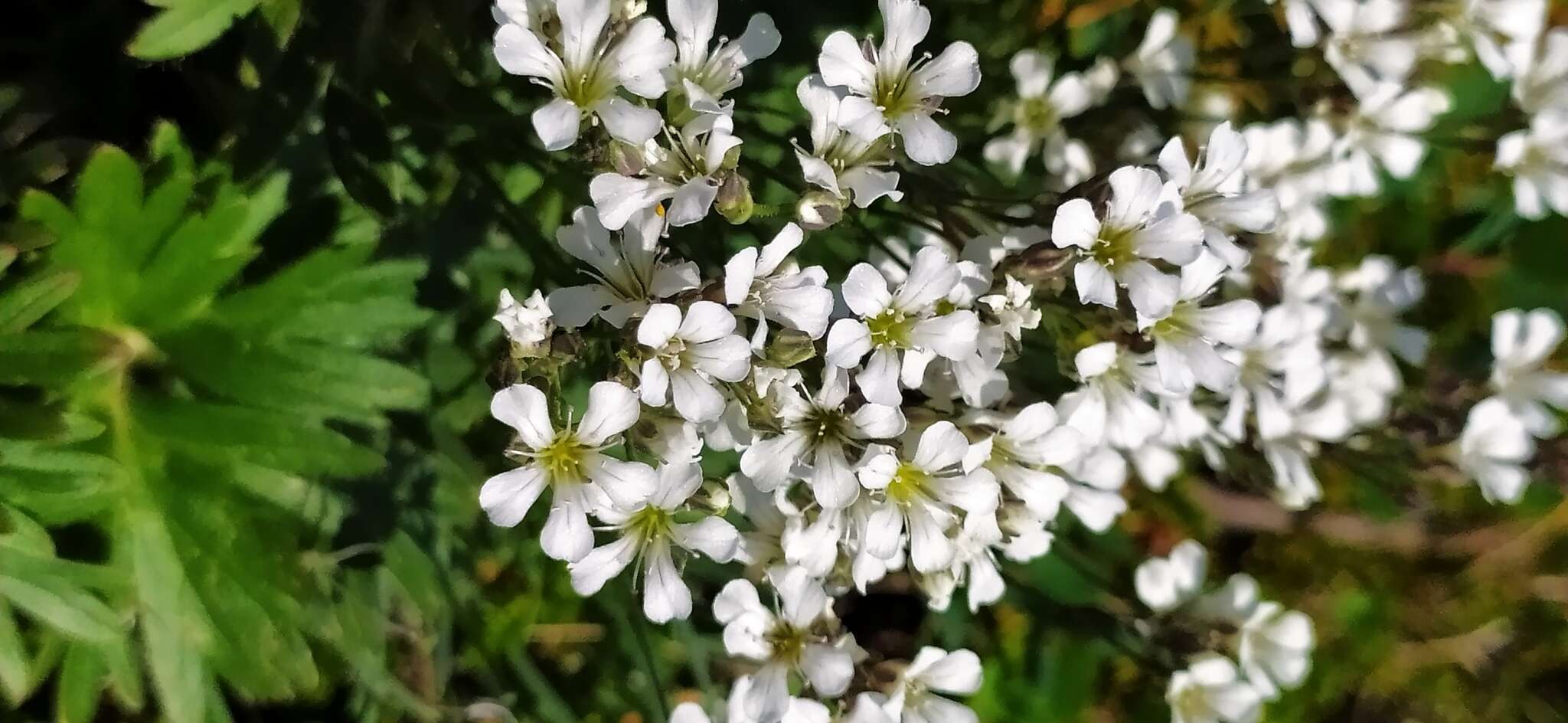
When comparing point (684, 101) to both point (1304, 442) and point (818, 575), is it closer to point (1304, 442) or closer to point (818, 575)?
point (818, 575)

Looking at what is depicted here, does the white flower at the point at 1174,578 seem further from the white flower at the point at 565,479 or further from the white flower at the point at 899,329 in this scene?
the white flower at the point at 565,479

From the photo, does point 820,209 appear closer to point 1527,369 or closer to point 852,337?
point 852,337

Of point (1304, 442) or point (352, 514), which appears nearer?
point (352, 514)

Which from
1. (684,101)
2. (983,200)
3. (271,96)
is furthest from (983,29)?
(271,96)

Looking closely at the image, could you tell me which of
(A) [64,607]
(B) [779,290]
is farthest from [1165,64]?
(A) [64,607]

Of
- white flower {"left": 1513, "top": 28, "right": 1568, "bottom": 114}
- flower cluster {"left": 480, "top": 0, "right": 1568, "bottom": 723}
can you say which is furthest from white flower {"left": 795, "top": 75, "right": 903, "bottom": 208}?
white flower {"left": 1513, "top": 28, "right": 1568, "bottom": 114}

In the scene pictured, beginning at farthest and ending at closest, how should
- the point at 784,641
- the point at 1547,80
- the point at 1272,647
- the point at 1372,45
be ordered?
the point at 1272,647 → the point at 1547,80 → the point at 1372,45 → the point at 784,641

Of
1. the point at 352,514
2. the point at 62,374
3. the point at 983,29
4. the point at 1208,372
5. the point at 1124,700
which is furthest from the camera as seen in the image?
the point at 1124,700
